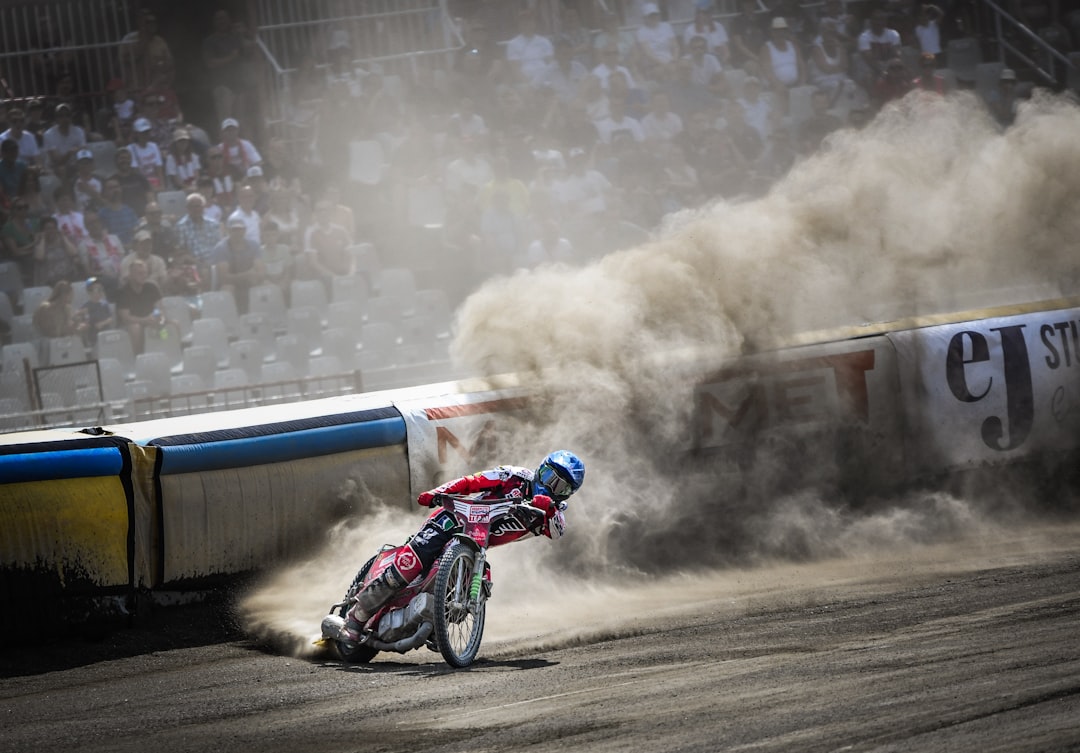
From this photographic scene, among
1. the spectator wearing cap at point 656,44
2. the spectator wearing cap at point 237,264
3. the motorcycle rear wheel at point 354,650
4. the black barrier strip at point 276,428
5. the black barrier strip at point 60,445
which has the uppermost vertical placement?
the spectator wearing cap at point 656,44

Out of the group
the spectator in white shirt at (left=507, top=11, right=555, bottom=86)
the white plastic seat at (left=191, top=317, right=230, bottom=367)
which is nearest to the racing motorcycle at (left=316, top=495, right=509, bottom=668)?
the white plastic seat at (left=191, top=317, right=230, bottom=367)

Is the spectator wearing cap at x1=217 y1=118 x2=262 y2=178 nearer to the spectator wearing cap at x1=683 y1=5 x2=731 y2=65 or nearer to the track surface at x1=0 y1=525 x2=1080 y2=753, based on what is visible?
the spectator wearing cap at x1=683 y1=5 x2=731 y2=65

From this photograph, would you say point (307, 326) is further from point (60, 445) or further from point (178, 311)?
point (60, 445)

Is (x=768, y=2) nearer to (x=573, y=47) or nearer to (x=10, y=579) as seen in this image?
(x=573, y=47)

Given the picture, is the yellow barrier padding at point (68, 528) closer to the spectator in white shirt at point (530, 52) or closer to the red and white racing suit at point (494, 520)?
the red and white racing suit at point (494, 520)

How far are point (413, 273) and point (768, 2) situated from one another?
27.0ft

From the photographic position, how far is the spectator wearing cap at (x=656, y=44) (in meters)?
19.0

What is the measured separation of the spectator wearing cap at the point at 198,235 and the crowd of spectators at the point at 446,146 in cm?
3

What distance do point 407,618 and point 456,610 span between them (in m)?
0.34

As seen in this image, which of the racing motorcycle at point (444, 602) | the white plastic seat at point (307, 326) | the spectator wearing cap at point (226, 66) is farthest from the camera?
the spectator wearing cap at point (226, 66)

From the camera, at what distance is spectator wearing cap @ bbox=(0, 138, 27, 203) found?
15.4m

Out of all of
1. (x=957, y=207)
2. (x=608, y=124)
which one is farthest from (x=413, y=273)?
(x=957, y=207)

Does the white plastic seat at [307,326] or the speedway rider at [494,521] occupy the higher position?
the white plastic seat at [307,326]

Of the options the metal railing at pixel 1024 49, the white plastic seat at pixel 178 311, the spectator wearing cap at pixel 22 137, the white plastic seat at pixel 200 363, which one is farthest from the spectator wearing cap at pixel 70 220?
the metal railing at pixel 1024 49
